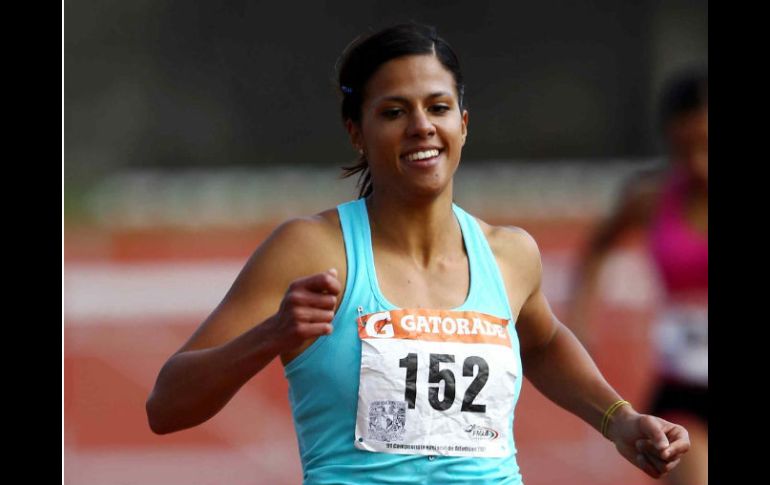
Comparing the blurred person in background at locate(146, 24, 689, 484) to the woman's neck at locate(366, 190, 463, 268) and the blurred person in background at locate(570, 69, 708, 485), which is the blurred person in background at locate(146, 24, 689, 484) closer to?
the woman's neck at locate(366, 190, 463, 268)

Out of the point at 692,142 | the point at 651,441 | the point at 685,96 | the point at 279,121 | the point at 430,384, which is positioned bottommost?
the point at 651,441

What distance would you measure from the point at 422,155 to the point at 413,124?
79 millimetres

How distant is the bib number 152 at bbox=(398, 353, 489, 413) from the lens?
2791mm

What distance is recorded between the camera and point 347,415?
2.79 m

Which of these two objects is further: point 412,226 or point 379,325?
point 412,226

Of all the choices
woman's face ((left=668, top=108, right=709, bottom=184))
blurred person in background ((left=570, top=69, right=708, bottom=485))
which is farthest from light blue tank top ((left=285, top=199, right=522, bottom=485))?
woman's face ((left=668, top=108, right=709, bottom=184))

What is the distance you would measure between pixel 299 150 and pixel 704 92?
9.08 meters

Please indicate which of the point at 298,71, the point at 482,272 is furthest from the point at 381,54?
the point at 298,71

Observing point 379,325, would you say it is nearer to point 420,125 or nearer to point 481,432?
point 481,432

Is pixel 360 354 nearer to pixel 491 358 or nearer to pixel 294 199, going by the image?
pixel 491 358

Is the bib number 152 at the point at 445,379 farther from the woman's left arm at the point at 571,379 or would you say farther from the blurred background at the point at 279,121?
the blurred background at the point at 279,121

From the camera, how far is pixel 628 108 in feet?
46.4

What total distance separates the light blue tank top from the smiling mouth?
24cm

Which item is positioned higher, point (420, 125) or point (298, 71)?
point (298, 71)
